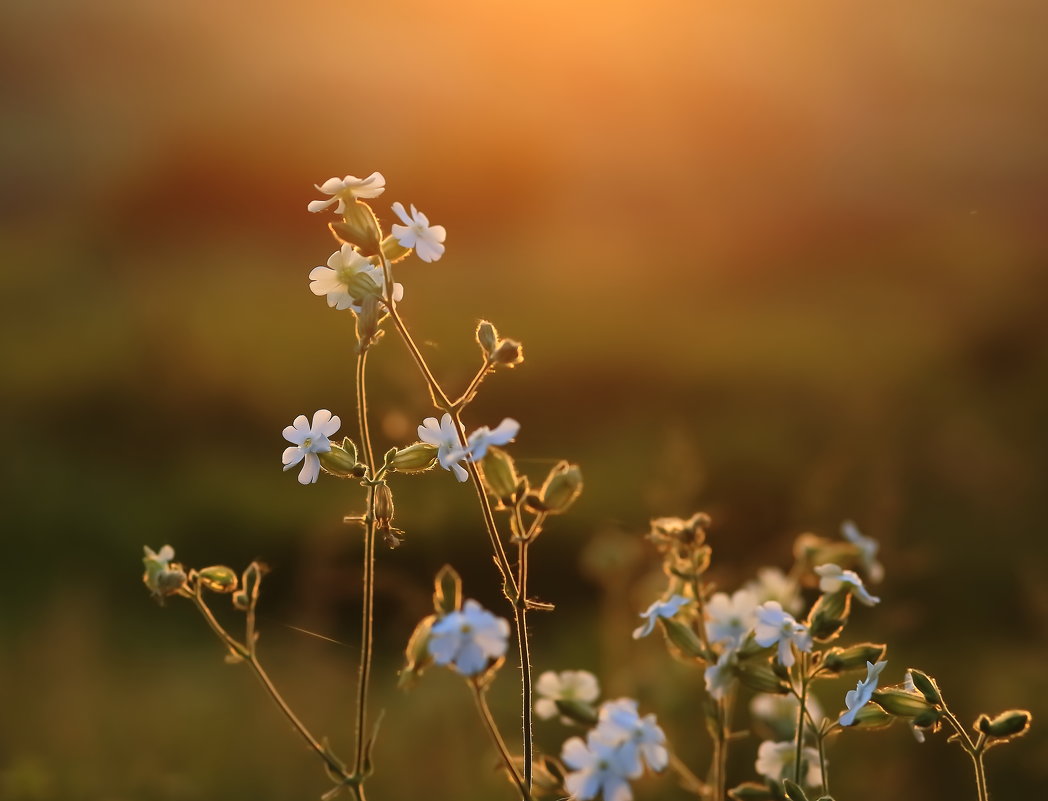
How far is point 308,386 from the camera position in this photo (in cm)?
329

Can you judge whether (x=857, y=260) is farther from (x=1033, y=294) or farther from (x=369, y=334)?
(x=369, y=334)

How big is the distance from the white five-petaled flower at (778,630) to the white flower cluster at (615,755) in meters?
0.13

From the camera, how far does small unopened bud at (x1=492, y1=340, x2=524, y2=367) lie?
72 cm

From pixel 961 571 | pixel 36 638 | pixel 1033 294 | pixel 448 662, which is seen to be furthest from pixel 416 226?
pixel 1033 294

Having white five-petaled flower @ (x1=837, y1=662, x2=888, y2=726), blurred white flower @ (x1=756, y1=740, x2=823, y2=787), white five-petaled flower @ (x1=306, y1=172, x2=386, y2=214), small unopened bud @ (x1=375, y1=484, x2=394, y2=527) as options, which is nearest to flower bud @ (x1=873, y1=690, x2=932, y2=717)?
white five-petaled flower @ (x1=837, y1=662, x2=888, y2=726)

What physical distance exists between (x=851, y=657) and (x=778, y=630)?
7cm

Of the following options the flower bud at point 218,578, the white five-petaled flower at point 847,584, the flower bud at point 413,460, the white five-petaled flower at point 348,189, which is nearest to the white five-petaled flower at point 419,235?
the white five-petaled flower at point 348,189

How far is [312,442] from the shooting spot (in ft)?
2.52

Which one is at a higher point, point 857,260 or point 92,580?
point 857,260

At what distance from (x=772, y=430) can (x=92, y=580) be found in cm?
188

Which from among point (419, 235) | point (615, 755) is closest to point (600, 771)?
point (615, 755)

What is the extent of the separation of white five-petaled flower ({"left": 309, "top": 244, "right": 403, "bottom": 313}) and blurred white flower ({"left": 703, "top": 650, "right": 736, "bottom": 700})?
13.1 inches

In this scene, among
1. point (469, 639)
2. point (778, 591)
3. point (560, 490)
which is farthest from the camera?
point (778, 591)

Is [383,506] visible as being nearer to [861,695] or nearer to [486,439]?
[486,439]
